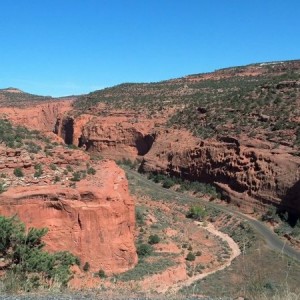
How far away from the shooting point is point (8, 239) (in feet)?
49.5

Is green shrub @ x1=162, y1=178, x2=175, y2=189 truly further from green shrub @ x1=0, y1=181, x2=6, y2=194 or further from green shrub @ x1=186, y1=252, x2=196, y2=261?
green shrub @ x1=0, y1=181, x2=6, y2=194

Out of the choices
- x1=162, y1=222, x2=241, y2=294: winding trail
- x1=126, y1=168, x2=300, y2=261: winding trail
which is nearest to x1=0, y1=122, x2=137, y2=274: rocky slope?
x1=162, y1=222, x2=241, y2=294: winding trail

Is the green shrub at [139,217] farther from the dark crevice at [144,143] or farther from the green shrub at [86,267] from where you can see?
the dark crevice at [144,143]

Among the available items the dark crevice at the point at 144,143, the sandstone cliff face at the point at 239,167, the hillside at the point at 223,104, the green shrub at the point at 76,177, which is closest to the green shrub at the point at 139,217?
the green shrub at the point at 76,177

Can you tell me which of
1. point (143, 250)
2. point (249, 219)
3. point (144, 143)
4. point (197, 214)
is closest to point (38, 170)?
point (143, 250)

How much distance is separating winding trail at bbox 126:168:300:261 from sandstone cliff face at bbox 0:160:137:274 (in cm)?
845

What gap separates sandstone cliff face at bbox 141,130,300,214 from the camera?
39.2 metres

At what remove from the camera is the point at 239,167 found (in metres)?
43.6

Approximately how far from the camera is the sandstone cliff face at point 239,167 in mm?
39234

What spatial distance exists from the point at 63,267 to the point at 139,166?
41.7 meters

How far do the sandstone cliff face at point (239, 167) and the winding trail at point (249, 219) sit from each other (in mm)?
1655

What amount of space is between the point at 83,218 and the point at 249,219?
2093cm

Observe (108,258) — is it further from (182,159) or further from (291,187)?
(182,159)

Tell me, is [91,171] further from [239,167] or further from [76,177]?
[239,167]
